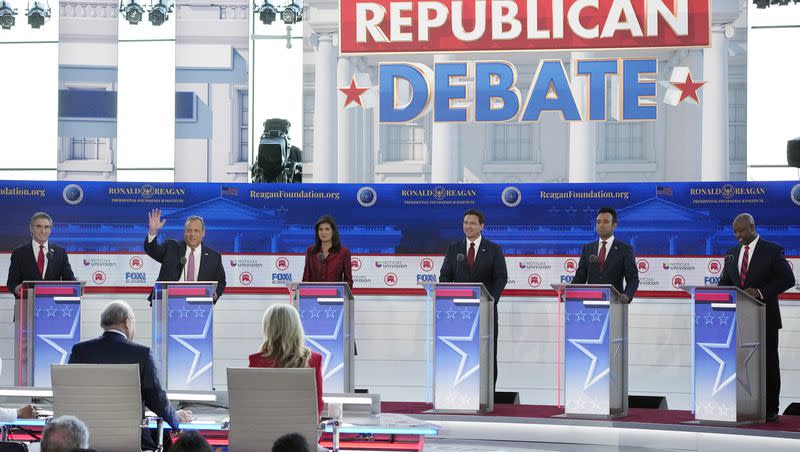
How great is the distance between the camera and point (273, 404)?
4.63 metres

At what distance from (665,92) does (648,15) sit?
74 centimetres

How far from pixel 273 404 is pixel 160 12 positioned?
8.08 m

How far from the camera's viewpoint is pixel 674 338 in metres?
10.2

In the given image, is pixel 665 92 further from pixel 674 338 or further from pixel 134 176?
pixel 134 176

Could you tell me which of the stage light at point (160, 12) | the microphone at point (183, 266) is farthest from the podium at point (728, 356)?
the stage light at point (160, 12)

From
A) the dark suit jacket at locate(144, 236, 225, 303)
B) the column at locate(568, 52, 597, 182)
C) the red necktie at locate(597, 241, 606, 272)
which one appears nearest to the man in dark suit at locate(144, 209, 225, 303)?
the dark suit jacket at locate(144, 236, 225, 303)

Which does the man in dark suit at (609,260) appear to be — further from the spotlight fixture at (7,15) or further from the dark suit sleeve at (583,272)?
the spotlight fixture at (7,15)

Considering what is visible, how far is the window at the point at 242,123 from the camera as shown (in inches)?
446

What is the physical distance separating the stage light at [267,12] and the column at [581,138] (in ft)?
9.98

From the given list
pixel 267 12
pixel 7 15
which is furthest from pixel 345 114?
pixel 7 15

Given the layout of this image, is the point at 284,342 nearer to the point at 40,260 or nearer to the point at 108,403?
the point at 108,403

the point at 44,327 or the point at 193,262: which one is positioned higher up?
the point at 193,262

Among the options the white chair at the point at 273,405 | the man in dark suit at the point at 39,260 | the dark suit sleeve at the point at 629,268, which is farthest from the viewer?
the man in dark suit at the point at 39,260

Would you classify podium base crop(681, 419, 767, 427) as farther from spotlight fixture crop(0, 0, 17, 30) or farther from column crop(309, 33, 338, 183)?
spotlight fixture crop(0, 0, 17, 30)
